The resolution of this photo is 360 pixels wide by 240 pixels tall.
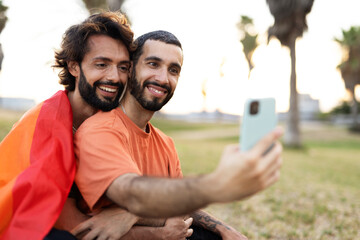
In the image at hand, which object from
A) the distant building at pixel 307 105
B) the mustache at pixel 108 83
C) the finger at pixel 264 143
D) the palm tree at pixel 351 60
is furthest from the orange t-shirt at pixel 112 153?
the distant building at pixel 307 105

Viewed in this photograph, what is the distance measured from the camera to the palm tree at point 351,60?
31578mm

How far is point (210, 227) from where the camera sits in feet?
8.09

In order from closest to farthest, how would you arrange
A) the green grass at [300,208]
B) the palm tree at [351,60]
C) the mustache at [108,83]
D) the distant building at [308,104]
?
1. the mustache at [108,83]
2. the green grass at [300,208]
3. the palm tree at [351,60]
4. the distant building at [308,104]

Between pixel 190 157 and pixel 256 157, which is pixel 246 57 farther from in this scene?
pixel 256 157

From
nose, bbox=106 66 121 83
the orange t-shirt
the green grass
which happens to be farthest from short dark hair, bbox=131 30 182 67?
the green grass

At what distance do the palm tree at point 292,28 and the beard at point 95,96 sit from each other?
17660mm

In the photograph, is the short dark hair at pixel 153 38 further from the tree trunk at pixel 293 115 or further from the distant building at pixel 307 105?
the distant building at pixel 307 105

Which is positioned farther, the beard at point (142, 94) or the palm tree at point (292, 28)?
the palm tree at point (292, 28)

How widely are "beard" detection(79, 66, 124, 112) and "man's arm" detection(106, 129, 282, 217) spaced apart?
3.16 ft

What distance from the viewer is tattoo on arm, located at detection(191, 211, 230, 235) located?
2449 mm

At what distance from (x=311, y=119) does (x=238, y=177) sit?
48843 millimetres

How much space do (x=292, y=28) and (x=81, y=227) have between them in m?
18.8

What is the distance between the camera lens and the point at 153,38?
226cm

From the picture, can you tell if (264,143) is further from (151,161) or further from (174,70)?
(174,70)
